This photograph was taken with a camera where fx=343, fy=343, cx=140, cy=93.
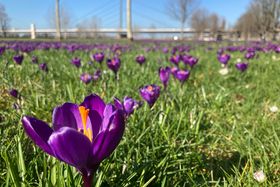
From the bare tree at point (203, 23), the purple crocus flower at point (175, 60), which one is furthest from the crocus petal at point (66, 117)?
the bare tree at point (203, 23)

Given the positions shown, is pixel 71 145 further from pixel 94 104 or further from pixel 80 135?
pixel 94 104

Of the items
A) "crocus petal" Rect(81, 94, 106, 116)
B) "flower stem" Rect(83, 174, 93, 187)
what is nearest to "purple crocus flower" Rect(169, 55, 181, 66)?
"crocus petal" Rect(81, 94, 106, 116)

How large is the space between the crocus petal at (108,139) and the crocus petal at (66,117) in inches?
6.3

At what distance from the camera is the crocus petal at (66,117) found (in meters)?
1.02

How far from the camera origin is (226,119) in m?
2.96

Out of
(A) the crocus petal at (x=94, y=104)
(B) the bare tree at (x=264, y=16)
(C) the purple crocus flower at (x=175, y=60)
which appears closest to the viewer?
(A) the crocus petal at (x=94, y=104)

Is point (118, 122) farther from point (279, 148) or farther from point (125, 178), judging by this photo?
point (279, 148)

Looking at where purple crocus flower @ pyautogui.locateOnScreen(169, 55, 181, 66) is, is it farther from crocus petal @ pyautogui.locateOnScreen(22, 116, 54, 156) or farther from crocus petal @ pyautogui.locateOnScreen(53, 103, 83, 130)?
crocus petal @ pyautogui.locateOnScreen(22, 116, 54, 156)

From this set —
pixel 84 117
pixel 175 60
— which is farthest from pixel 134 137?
pixel 175 60

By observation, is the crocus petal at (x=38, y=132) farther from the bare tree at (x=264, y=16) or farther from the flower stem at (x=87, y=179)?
the bare tree at (x=264, y=16)

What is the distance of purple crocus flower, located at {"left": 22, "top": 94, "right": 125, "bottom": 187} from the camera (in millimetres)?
869

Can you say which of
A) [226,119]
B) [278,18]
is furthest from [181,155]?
[278,18]

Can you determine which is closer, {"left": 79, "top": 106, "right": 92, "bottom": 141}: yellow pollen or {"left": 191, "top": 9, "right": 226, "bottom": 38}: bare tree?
{"left": 79, "top": 106, "right": 92, "bottom": 141}: yellow pollen

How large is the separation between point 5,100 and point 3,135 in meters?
1.13
